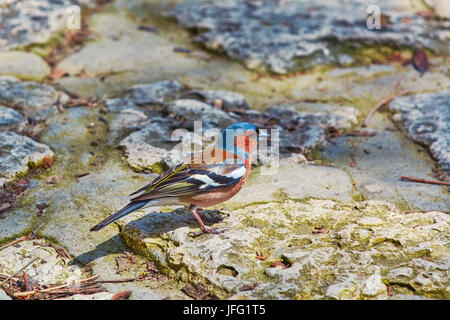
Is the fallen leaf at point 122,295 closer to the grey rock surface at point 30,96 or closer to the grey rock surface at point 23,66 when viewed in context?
the grey rock surface at point 30,96

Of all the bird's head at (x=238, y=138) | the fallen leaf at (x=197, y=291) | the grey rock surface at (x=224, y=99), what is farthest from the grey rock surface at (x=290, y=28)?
the fallen leaf at (x=197, y=291)

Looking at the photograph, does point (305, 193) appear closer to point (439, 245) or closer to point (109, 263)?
point (439, 245)

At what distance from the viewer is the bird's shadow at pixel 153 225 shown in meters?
3.26

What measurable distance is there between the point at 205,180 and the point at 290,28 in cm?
326

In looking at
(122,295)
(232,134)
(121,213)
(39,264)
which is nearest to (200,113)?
(232,134)

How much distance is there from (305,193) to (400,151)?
3.93 feet

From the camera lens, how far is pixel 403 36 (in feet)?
19.3

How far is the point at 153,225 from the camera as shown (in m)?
3.44

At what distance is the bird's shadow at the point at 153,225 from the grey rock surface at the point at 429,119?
79.4 inches

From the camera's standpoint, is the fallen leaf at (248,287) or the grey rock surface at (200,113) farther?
the grey rock surface at (200,113)

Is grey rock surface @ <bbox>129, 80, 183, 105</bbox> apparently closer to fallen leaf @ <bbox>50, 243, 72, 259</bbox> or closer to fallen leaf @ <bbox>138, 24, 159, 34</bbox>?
fallen leaf @ <bbox>138, 24, 159, 34</bbox>

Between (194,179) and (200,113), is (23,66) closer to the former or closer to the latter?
(200,113)

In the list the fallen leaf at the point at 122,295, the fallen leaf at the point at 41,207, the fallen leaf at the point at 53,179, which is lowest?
the fallen leaf at the point at 122,295

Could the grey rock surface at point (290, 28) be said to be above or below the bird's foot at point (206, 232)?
above
